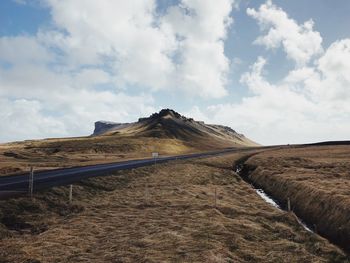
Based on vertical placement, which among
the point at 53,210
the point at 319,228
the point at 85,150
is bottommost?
the point at 319,228

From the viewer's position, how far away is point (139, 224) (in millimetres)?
26734

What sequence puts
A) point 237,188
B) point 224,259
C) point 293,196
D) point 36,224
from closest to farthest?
1. point 224,259
2. point 36,224
3. point 293,196
4. point 237,188

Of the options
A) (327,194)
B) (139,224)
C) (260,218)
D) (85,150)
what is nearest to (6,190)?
(139,224)

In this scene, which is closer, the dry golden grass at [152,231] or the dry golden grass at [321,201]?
the dry golden grass at [152,231]

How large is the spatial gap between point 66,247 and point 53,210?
9918 mm

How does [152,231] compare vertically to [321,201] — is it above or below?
below

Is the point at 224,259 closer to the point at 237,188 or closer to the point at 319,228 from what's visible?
the point at 319,228

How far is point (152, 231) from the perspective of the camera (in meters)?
24.8

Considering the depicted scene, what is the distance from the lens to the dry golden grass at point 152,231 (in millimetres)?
20109

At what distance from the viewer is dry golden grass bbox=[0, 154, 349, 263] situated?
2011 centimetres

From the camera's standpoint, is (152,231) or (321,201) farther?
(321,201)

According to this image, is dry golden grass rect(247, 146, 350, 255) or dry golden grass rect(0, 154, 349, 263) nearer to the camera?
dry golden grass rect(0, 154, 349, 263)

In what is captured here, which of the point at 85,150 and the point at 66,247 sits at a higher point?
the point at 85,150

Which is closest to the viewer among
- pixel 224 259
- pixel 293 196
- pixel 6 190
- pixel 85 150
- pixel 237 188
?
pixel 224 259
